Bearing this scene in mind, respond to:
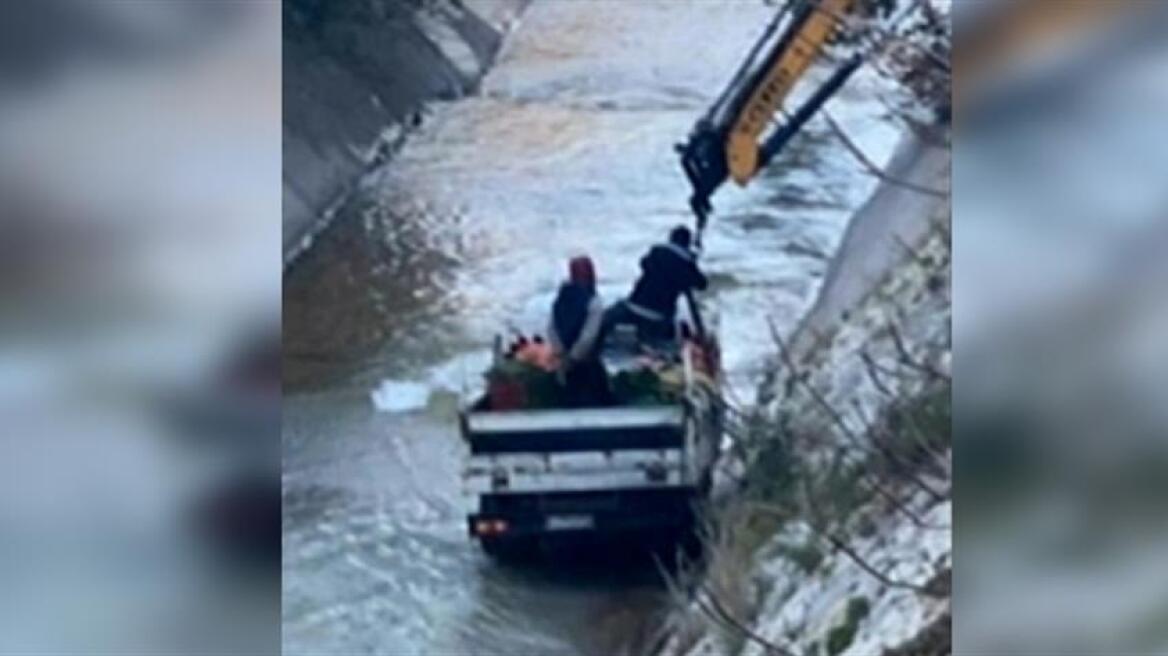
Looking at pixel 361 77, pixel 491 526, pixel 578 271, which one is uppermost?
pixel 361 77

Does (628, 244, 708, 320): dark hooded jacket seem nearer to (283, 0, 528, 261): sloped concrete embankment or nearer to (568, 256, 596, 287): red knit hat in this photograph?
(568, 256, 596, 287): red knit hat

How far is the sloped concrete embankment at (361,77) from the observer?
197 centimetres

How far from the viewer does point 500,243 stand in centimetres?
200

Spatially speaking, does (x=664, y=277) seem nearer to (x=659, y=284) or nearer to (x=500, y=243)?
(x=659, y=284)

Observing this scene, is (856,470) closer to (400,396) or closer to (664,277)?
(664,277)

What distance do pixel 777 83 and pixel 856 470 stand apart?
402 millimetres

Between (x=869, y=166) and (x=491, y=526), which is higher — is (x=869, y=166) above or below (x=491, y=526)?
above

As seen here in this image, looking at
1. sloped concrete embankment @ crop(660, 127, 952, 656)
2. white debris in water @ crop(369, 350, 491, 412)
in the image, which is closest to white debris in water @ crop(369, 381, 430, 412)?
white debris in water @ crop(369, 350, 491, 412)

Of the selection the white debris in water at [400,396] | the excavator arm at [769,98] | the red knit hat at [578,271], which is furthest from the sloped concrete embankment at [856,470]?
the white debris in water at [400,396]

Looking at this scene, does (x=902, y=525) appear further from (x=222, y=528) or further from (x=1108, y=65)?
(x=222, y=528)

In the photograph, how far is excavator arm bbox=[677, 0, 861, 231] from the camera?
1994mm

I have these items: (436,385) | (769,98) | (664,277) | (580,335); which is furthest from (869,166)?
(436,385)

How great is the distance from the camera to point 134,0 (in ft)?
6.31

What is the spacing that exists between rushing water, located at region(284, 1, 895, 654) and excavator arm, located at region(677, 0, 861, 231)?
0.02 metres
